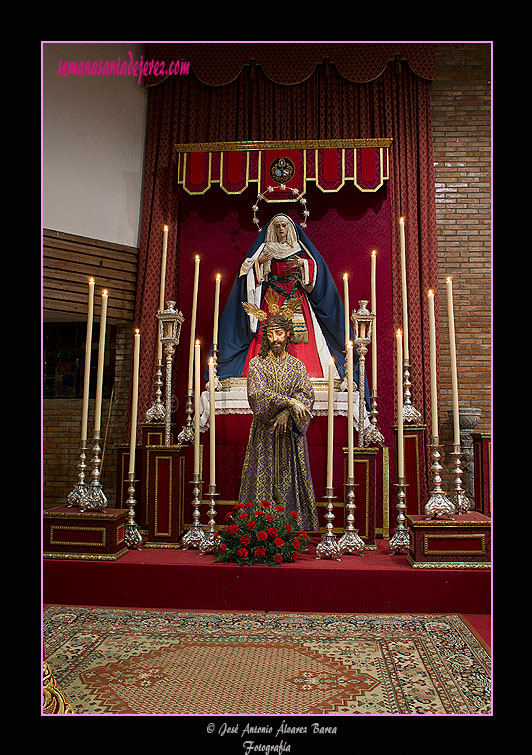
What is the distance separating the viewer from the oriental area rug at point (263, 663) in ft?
7.11

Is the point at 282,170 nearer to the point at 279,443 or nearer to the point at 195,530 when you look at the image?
the point at 279,443

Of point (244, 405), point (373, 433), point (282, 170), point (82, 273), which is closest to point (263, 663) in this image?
point (373, 433)

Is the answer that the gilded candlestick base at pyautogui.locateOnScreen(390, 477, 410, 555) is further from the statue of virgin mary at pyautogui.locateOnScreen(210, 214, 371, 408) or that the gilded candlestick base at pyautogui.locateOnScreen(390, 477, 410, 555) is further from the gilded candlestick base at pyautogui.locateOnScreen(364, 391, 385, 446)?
the statue of virgin mary at pyautogui.locateOnScreen(210, 214, 371, 408)

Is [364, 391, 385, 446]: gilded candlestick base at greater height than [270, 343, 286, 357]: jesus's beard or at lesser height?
lesser

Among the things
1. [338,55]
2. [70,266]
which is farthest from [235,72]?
[70,266]

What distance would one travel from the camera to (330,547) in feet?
11.9

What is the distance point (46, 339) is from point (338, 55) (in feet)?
15.0

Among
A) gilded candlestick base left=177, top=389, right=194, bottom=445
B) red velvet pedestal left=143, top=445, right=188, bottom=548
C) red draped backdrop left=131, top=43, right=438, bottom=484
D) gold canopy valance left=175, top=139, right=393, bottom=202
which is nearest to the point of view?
red velvet pedestal left=143, top=445, right=188, bottom=548

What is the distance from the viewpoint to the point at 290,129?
6.68 m

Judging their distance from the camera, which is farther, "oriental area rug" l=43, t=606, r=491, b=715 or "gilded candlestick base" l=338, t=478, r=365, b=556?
"gilded candlestick base" l=338, t=478, r=365, b=556

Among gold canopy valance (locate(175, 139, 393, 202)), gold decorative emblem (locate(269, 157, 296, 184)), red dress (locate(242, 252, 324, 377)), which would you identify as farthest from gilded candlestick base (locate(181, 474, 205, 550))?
gold decorative emblem (locate(269, 157, 296, 184))

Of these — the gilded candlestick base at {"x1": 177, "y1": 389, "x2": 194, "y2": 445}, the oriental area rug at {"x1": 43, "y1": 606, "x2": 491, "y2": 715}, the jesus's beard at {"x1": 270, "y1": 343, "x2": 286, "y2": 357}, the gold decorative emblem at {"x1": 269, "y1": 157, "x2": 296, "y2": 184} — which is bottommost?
the oriental area rug at {"x1": 43, "y1": 606, "x2": 491, "y2": 715}

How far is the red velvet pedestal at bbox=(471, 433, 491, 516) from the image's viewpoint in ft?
16.8

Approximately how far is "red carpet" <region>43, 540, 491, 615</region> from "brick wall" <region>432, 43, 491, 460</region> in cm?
312
